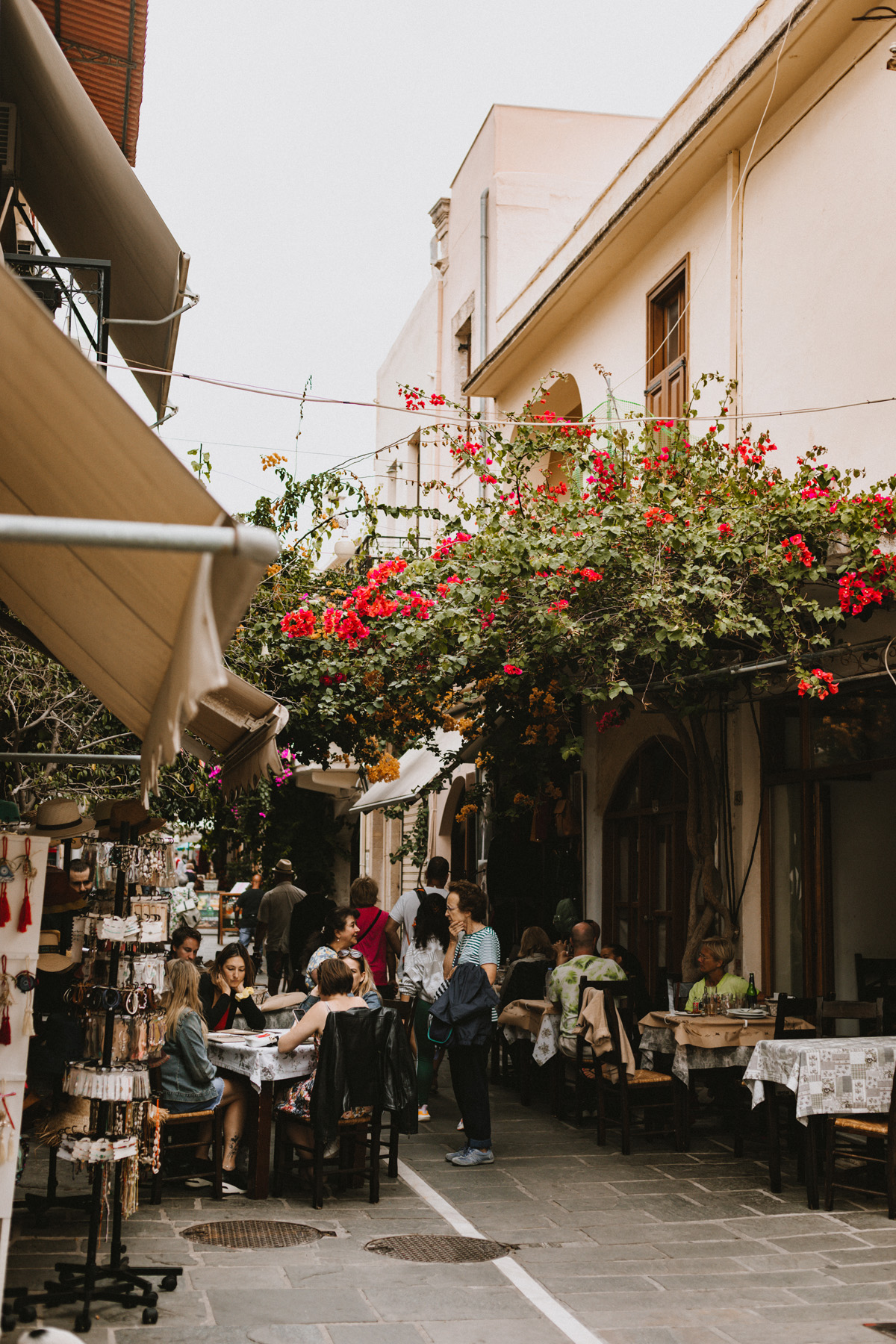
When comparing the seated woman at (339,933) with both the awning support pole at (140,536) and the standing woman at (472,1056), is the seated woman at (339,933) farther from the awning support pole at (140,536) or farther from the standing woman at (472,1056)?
the awning support pole at (140,536)

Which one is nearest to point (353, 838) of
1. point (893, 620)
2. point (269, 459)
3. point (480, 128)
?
point (480, 128)

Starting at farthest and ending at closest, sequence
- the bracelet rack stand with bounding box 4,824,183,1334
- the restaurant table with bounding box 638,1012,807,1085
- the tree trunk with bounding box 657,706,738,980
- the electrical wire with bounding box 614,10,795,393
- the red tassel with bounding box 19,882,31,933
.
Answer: the tree trunk with bounding box 657,706,738,980 < the electrical wire with bounding box 614,10,795,393 < the restaurant table with bounding box 638,1012,807,1085 < the bracelet rack stand with bounding box 4,824,183,1334 < the red tassel with bounding box 19,882,31,933

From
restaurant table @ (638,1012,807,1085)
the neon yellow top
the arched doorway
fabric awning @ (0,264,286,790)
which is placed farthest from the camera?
the arched doorway

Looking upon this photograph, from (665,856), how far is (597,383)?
211 inches

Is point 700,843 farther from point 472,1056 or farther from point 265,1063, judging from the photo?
point 265,1063

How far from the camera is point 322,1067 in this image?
7.28 m

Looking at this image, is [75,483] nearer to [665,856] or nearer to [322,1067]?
[322,1067]

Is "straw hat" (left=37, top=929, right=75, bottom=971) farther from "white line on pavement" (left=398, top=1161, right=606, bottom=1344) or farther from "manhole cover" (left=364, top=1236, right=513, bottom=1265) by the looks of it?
"white line on pavement" (left=398, top=1161, right=606, bottom=1344)

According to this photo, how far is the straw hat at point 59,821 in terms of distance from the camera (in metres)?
7.54

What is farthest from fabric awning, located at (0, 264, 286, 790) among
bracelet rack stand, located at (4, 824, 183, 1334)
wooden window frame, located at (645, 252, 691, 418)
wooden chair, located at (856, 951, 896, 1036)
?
wooden window frame, located at (645, 252, 691, 418)

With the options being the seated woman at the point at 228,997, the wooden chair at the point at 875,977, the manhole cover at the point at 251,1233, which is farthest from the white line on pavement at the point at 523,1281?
the wooden chair at the point at 875,977

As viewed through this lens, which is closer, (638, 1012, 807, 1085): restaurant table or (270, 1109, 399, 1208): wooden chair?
(270, 1109, 399, 1208): wooden chair

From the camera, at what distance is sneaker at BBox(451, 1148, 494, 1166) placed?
834cm

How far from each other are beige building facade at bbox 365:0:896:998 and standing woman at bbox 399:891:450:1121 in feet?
8.94
